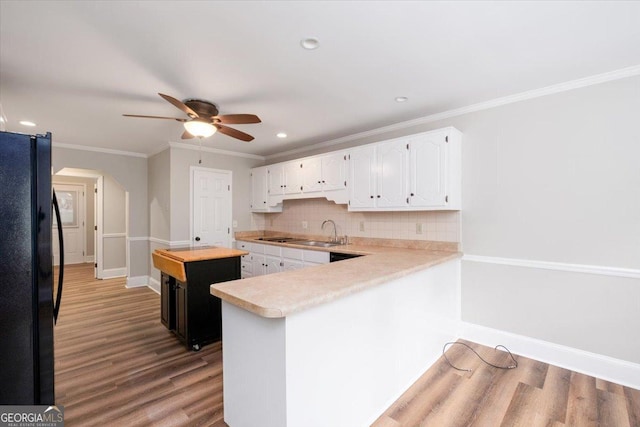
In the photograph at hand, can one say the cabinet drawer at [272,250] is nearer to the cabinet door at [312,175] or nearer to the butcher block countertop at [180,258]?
the cabinet door at [312,175]

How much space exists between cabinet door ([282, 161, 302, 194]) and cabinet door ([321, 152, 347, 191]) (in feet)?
1.70

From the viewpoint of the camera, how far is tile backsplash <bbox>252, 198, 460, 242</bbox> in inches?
129

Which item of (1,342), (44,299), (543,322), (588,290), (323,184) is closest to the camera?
(1,342)

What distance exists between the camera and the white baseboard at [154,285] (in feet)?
16.1

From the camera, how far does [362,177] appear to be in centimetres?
368

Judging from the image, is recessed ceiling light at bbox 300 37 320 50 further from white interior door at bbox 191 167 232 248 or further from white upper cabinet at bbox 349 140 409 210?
white interior door at bbox 191 167 232 248

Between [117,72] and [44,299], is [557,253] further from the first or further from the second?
[117,72]

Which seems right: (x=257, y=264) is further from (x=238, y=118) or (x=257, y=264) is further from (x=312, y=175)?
(x=238, y=118)

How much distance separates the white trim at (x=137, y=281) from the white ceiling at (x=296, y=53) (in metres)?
3.07

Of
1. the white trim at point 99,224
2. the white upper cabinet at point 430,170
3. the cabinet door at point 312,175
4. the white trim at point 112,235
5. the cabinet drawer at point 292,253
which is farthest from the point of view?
the white trim at point 112,235

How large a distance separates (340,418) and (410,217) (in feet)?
8.03

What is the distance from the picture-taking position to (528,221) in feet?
8.85

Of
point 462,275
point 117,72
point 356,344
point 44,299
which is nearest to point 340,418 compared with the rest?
point 356,344

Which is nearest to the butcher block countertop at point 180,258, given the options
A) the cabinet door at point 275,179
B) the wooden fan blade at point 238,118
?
the wooden fan blade at point 238,118
